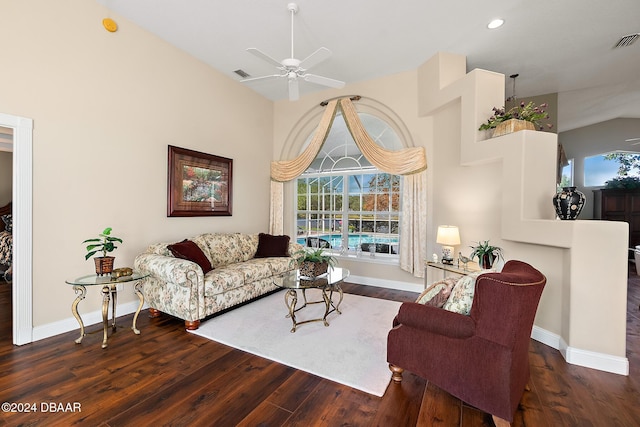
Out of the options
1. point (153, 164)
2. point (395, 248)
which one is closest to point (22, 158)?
point (153, 164)

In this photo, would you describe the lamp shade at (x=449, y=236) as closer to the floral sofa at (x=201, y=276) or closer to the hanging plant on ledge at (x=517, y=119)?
the hanging plant on ledge at (x=517, y=119)

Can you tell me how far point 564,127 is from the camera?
314 inches

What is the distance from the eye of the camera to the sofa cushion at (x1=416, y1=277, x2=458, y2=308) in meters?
2.03

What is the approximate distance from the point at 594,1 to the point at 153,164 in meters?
5.74

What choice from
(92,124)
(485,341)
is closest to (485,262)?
(485,341)

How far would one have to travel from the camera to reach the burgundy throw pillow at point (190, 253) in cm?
344

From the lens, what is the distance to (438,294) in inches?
81.3

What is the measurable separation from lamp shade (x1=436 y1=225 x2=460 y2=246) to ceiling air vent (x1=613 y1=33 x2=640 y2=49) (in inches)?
133

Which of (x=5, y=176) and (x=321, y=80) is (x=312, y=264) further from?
(x=5, y=176)

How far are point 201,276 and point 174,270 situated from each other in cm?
29

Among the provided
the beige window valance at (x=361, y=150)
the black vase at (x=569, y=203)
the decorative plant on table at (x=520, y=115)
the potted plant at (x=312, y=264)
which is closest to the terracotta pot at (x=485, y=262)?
the black vase at (x=569, y=203)

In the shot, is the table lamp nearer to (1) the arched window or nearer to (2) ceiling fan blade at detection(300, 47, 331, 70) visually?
(1) the arched window

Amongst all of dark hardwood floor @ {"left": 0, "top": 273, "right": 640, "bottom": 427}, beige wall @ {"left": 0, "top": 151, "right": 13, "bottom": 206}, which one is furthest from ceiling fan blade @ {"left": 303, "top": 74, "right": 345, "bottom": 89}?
beige wall @ {"left": 0, "top": 151, "right": 13, "bottom": 206}

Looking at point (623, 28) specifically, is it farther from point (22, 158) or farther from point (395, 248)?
point (22, 158)
